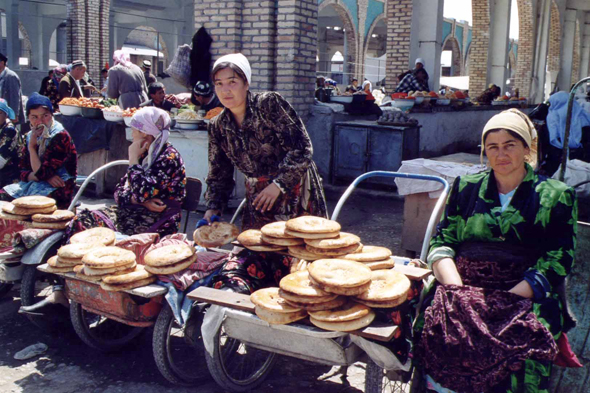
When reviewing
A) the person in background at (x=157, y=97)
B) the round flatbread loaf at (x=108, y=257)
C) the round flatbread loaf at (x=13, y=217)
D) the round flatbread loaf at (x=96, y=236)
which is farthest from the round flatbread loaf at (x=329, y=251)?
the person in background at (x=157, y=97)

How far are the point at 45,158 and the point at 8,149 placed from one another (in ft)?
2.67

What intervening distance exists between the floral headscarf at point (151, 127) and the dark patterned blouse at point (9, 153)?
208 cm

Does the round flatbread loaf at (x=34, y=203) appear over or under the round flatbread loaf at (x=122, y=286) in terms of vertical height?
over

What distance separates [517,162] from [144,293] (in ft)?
6.69

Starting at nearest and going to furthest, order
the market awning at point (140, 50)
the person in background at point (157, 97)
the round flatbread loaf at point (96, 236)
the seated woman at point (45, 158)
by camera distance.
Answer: the round flatbread loaf at point (96, 236) → the seated woman at point (45, 158) → the person in background at point (157, 97) → the market awning at point (140, 50)

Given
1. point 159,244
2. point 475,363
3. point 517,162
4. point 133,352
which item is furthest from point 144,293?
point 517,162

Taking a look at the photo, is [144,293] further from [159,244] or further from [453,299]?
[453,299]

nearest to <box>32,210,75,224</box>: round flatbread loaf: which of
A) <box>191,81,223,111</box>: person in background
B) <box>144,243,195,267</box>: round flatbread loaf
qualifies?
<box>144,243,195,267</box>: round flatbread loaf

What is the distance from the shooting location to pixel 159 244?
3557mm

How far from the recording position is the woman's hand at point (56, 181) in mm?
4941

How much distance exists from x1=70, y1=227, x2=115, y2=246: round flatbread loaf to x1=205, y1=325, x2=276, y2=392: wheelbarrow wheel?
3.07 ft

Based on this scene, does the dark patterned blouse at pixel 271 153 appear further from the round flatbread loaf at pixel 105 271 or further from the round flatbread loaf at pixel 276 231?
the round flatbread loaf at pixel 105 271

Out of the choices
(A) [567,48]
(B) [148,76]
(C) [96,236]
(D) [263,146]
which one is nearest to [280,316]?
(D) [263,146]

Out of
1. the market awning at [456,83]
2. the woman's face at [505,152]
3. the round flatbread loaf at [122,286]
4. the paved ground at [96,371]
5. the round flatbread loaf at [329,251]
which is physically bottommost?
the paved ground at [96,371]
